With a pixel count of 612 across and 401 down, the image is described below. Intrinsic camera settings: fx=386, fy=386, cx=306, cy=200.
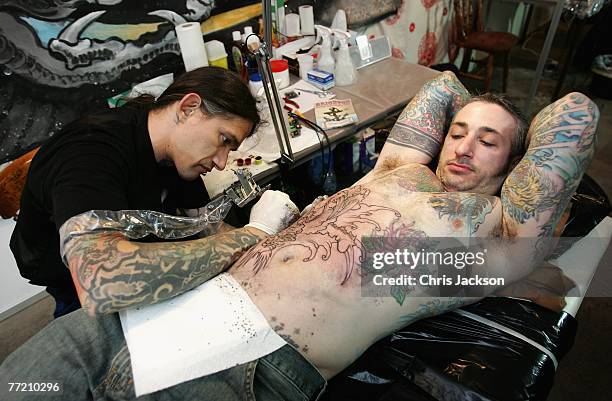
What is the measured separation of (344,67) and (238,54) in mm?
554

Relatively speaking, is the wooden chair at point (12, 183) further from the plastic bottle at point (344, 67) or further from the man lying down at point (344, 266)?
the plastic bottle at point (344, 67)

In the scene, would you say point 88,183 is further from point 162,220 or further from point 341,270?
point 341,270

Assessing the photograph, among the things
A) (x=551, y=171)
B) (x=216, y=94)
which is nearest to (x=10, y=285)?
(x=216, y=94)

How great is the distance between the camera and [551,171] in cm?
109

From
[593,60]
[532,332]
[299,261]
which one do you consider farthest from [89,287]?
[593,60]

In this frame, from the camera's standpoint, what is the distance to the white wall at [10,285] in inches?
68.5

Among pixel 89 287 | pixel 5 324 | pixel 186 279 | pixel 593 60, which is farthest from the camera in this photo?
pixel 593 60

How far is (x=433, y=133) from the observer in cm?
151

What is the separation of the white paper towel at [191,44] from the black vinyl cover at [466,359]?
4.92 feet

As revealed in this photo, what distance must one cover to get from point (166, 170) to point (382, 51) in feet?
5.36

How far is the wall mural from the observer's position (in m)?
1.48

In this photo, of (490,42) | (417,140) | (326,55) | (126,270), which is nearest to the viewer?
(126,270)

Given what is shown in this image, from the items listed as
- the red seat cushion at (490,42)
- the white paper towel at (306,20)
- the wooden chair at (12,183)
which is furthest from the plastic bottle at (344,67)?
the red seat cushion at (490,42)

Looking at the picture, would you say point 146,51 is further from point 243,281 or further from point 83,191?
→ point 243,281
